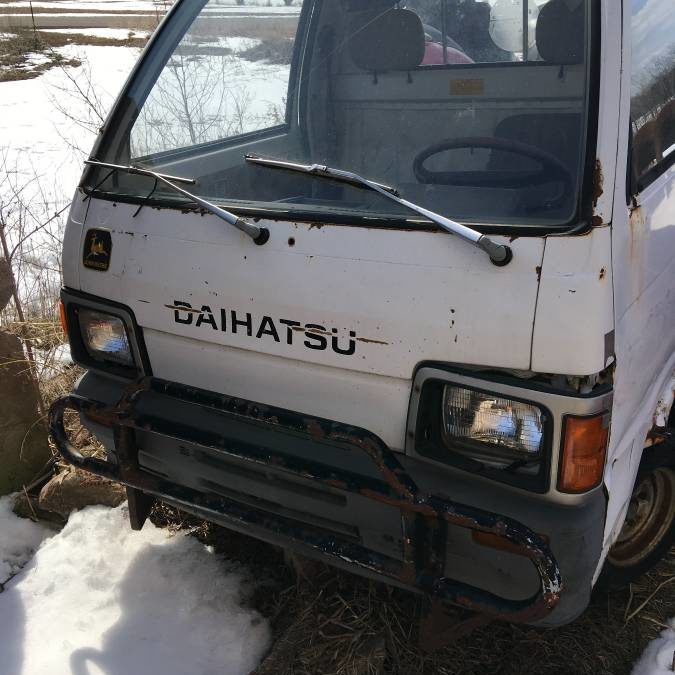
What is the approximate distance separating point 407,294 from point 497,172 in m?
0.51

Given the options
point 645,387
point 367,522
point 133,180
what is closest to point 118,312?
point 133,180

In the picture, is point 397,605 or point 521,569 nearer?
point 521,569

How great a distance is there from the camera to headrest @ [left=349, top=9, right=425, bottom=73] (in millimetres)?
2658

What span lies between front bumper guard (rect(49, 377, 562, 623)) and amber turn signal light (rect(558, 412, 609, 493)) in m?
0.17

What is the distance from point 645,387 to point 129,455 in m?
1.64

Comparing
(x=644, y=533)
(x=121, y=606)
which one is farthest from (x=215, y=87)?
(x=644, y=533)

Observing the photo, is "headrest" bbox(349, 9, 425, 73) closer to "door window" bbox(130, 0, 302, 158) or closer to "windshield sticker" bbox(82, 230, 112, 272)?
"door window" bbox(130, 0, 302, 158)

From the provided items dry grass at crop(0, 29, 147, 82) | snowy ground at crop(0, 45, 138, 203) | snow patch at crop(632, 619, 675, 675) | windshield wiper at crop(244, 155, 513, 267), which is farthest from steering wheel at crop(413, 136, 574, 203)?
dry grass at crop(0, 29, 147, 82)

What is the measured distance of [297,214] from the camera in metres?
2.16

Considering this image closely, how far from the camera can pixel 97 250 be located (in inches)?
96.3

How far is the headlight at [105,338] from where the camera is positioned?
2496 millimetres

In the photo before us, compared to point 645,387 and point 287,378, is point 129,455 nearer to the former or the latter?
point 287,378

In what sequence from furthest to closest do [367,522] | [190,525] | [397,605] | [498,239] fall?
1. [190,525]
2. [397,605]
3. [367,522]
4. [498,239]

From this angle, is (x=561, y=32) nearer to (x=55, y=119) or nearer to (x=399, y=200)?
(x=399, y=200)
